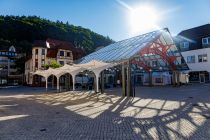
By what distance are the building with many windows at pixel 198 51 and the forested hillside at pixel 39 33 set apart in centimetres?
2879

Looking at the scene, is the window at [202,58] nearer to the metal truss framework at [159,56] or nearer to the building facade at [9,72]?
the metal truss framework at [159,56]

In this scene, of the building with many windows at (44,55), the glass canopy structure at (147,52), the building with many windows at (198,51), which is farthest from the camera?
the building with many windows at (44,55)

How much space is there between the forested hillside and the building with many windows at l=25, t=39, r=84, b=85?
1059 centimetres

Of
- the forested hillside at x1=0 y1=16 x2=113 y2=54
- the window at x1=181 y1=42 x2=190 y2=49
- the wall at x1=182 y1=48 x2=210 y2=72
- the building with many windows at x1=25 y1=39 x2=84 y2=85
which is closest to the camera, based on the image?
the wall at x1=182 y1=48 x2=210 y2=72

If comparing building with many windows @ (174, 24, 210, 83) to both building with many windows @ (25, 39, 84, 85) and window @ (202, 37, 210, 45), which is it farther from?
building with many windows @ (25, 39, 84, 85)

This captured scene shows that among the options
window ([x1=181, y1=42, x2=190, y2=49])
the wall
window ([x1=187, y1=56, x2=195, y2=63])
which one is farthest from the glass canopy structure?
window ([x1=181, y1=42, x2=190, y2=49])

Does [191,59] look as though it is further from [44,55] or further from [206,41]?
[44,55]

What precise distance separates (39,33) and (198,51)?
139ft

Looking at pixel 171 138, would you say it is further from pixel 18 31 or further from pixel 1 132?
pixel 18 31

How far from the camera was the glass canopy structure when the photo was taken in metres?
20.6

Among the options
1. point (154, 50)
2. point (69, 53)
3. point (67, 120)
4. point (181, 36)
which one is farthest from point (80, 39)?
point (67, 120)

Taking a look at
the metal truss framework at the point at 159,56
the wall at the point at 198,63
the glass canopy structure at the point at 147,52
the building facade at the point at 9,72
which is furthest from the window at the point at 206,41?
the building facade at the point at 9,72

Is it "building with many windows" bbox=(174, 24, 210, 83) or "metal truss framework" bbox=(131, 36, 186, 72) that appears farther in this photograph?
"building with many windows" bbox=(174, 24, 210, 83)

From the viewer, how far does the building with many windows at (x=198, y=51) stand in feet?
133
